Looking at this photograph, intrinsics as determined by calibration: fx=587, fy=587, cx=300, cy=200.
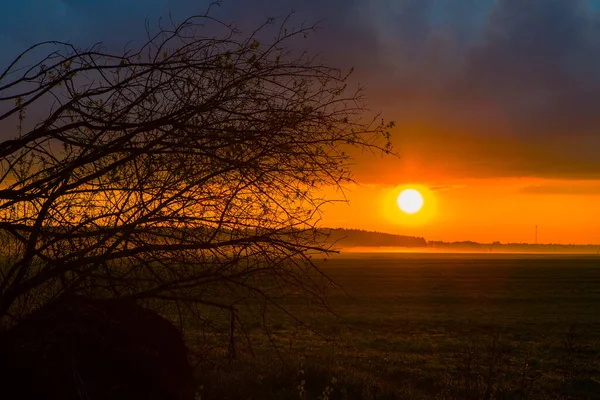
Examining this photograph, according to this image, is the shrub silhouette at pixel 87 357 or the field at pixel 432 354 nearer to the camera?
the shrub silhouette at pixel 87 357

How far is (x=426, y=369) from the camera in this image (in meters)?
15.5

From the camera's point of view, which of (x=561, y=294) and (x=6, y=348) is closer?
(x=6, y=348)

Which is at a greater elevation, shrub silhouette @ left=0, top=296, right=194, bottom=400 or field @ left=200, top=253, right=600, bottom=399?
shrub silhouette @ left=0, top=296, right=194, bottom=400

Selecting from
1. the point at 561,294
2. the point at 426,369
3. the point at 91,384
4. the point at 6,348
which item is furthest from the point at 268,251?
the point at 561,294

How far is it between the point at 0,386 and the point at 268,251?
84.5 inches

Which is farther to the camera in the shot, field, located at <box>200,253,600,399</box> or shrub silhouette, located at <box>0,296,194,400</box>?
field, located at <box>200,253,600,399</box>

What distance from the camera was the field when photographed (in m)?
9.20

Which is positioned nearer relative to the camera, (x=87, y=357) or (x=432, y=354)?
(x=87, y=357)

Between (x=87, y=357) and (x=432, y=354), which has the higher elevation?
(x=87, y=357)

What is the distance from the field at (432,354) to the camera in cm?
920

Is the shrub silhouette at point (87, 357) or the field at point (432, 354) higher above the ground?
the shrub silhouette at point (87, 357)

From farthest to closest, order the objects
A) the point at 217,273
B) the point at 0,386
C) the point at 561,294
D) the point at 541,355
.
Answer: the point at 561,294 < the point at 541,355 < the point at 217,273 < the point at 0,386

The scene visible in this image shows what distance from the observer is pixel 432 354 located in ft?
60.6

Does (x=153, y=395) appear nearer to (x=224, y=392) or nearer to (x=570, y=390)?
(x=224, y=392)
